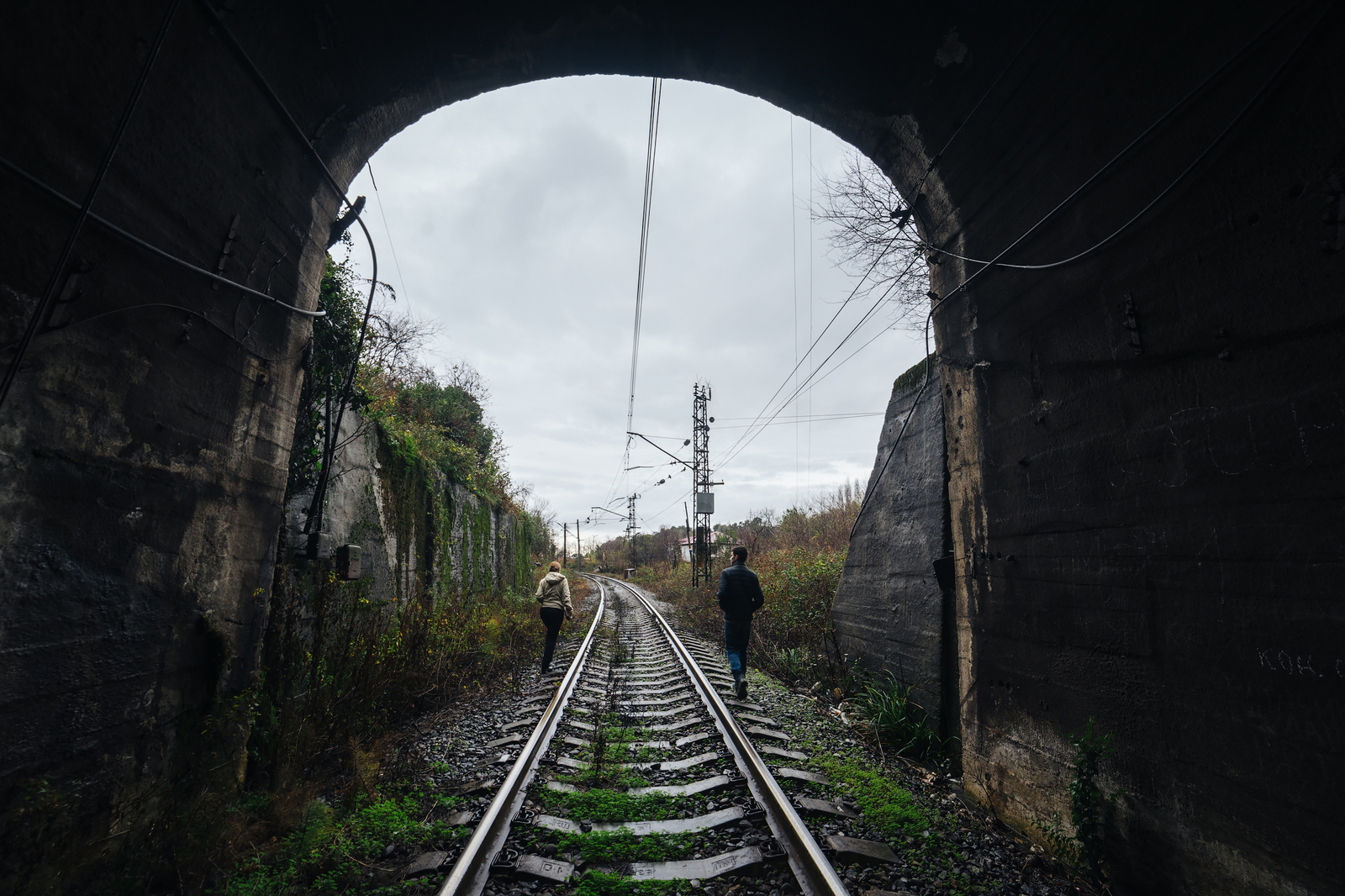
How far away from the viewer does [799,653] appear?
804 centimetres

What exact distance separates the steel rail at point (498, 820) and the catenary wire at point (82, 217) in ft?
9.67

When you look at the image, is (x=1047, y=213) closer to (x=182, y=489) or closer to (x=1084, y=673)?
(x=1084, y=673)

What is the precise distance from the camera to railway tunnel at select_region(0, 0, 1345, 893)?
2281 mm

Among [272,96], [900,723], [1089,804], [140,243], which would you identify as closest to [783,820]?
[1089,804]

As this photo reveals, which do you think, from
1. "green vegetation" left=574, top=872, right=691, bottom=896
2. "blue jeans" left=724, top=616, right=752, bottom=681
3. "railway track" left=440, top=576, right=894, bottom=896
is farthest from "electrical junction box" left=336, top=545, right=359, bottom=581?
"blue jeans" left=724, top=616, right=752, bottom=681

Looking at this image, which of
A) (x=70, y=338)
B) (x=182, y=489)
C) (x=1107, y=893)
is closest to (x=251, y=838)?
(x=182, y=489)

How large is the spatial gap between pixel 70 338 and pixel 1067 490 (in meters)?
5.43

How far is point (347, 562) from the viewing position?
507cm

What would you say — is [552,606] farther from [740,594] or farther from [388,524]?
[740,594]

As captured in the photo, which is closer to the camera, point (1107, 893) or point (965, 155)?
point (1107, 893)

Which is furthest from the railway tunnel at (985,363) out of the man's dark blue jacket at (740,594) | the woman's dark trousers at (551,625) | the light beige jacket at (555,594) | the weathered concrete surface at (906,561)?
the light beige jacket at (555,594)

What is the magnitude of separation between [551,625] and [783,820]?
5.80m

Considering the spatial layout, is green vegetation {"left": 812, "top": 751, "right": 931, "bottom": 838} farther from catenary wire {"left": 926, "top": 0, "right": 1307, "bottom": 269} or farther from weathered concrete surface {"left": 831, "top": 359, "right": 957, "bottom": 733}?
catenary wire {"left": 926, "top": 0, "right": 1307, "bottom": 269}

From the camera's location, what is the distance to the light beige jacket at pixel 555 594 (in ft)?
28.5
